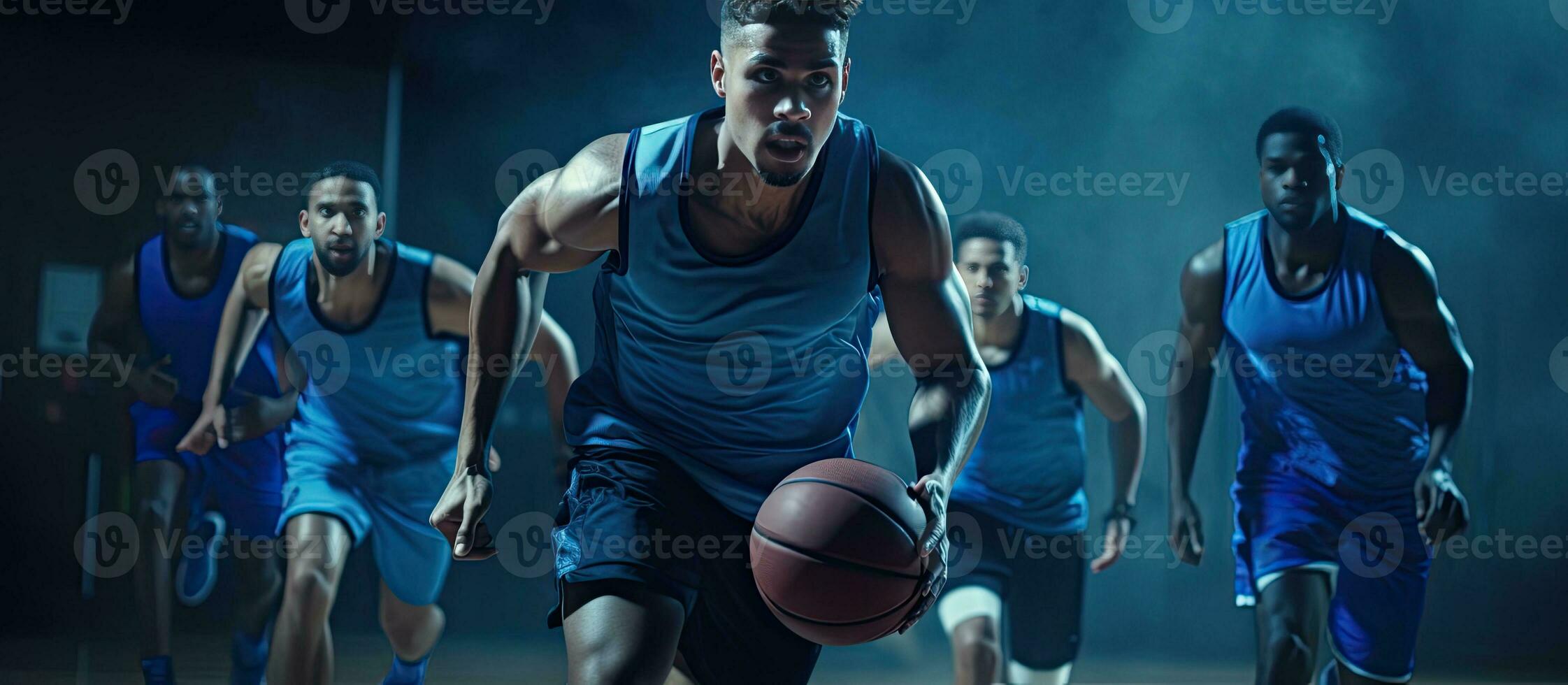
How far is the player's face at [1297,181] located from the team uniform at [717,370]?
2.44m

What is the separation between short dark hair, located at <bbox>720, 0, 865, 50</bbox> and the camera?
217cm

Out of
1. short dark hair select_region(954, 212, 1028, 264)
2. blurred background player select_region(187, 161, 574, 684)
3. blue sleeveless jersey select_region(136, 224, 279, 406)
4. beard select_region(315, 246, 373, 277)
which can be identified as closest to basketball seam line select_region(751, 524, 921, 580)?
blurred background player select_region(187, 161, 574, 684)

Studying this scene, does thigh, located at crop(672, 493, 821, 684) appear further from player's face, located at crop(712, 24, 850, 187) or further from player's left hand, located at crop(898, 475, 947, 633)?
player's face, located at crop(712, 24, 850, 187)

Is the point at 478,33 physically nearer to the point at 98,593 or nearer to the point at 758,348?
the point at 98,593

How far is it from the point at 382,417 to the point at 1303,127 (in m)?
3.35

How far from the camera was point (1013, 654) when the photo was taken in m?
4.24

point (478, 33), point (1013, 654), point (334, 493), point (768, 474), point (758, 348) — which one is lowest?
point (1013, 654)

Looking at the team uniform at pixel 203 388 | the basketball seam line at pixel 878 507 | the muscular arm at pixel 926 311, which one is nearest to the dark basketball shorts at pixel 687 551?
the basketball seam line at pixel 878 507

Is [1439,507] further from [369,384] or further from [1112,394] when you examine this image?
[369,384]

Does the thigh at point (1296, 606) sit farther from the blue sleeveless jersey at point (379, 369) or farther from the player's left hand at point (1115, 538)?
the blue sleeveless jersey at point (379, 369)

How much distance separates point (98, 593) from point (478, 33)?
138 inches

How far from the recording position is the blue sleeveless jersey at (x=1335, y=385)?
4.01 metres

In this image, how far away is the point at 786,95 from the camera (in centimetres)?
215

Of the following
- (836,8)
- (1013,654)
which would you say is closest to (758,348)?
(836,8)
